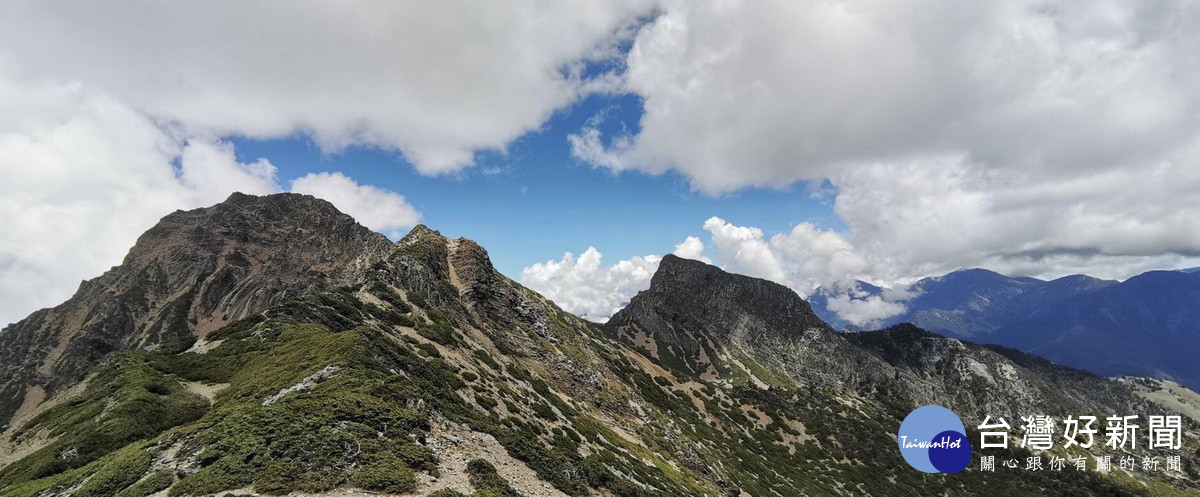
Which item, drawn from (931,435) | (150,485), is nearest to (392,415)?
(150,485)

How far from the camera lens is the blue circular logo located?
45.5 m

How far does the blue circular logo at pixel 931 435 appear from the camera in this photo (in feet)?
149

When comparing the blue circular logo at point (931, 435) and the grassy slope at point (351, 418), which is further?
the blue circular logo at point (931, 435)

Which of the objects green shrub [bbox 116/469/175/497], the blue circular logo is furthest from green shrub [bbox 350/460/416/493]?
the blue circular logo

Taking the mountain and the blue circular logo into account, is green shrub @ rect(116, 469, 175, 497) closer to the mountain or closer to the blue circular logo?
the mountain

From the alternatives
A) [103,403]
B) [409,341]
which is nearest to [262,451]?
[103,403]

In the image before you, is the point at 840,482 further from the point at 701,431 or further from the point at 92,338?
the point at 92,338

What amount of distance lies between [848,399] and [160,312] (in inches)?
11439

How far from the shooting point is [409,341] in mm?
50531

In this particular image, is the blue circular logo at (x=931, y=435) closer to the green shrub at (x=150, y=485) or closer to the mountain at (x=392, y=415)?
the mountain at (x=392, y=415)

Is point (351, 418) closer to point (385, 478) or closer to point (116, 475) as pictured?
point (385, 478)

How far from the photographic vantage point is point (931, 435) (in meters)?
46.8

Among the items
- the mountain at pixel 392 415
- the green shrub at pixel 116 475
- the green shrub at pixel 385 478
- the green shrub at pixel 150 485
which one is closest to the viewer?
the green shrub at pixel 150 485

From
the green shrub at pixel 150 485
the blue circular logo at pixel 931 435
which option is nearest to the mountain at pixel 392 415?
the green shrub at pixel 150 485
